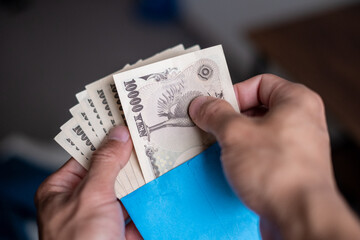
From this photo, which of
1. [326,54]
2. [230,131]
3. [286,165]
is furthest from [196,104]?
[326,54]

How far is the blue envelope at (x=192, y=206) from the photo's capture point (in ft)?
2.64

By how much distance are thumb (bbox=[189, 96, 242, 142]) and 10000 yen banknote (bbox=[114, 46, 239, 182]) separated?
55mm

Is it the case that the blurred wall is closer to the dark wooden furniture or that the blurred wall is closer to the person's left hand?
the dark wooden furniture

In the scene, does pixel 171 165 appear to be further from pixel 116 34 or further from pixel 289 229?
pixel 116 34

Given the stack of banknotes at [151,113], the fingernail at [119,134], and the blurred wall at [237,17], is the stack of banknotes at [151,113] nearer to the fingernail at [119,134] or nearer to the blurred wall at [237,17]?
the fingernail at [119,134]

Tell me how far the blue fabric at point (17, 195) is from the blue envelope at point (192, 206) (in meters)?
0.56

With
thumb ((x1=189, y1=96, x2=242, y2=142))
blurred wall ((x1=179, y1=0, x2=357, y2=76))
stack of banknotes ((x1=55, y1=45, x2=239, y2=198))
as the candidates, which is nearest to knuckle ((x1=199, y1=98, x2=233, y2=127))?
thumb ((x1=189, y1=96, x2=242, y2=142))

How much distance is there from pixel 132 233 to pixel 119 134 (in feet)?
1.02

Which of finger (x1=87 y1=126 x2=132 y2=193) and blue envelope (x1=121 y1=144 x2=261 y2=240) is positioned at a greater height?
finger (x1=87 y1=126 x2=132 y2=193)

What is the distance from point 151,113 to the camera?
2.77 ft

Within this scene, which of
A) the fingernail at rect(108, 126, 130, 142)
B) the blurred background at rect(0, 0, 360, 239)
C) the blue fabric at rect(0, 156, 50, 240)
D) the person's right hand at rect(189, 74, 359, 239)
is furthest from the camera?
the blurred background at rect(0, 0, 360, 239)

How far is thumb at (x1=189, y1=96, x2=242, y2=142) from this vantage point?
2.16 ft

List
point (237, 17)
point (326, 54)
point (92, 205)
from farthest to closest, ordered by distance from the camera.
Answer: point (237, 17) < point (326, 54) < point (92, 205)

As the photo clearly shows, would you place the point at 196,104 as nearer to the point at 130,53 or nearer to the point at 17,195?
the point at 17,195
